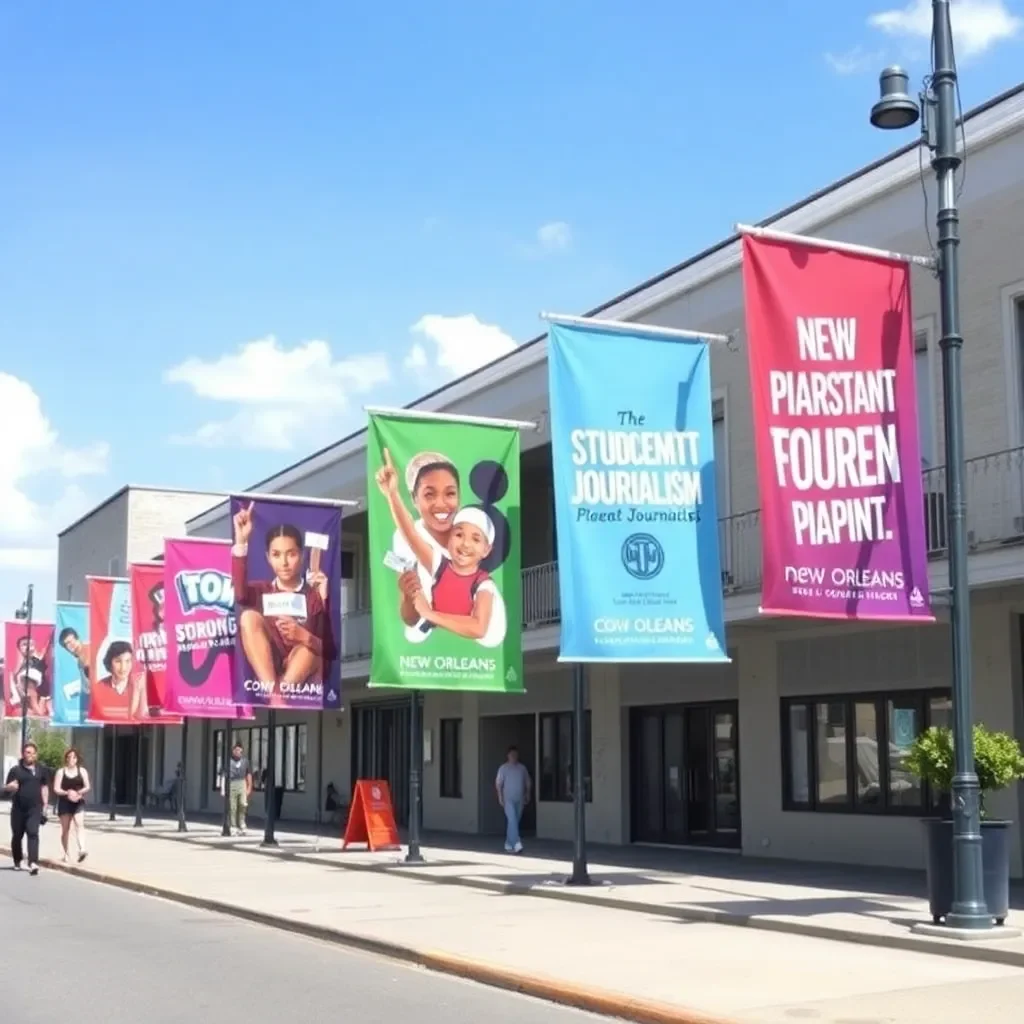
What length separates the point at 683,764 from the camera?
24.0 metres

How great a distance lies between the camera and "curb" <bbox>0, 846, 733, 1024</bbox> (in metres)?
9.32

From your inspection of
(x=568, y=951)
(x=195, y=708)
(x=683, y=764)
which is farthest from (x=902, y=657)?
(x=195, y=708)

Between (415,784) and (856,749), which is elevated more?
(856,749)

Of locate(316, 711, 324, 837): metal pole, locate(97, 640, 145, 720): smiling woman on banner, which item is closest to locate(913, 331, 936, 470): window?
locate(97, 640, 145, 720): smiling woman on banner

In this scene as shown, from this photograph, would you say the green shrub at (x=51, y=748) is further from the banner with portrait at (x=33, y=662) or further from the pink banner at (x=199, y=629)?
the pink banner at (x=199, y=629)

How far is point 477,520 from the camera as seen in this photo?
1841 centimetres

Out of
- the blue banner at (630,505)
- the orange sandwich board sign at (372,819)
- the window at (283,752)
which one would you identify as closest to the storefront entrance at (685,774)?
the orange sandwich board sign at (372,819)

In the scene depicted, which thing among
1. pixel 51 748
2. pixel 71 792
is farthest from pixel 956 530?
pixel 51 748

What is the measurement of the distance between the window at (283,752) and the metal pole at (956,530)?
84.3ft

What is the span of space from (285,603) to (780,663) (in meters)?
7.51

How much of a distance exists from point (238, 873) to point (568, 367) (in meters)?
9.88

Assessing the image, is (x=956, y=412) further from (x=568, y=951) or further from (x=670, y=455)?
(x=568, y=951)

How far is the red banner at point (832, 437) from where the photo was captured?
12.9 meters

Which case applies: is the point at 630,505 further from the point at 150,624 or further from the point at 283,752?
the point at 283,752
